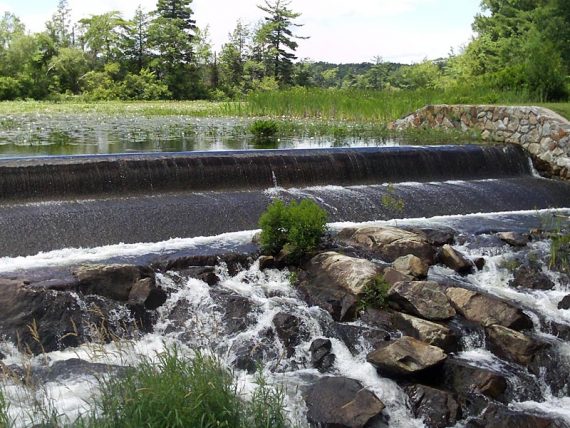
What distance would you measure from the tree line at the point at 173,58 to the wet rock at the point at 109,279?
24.1 meters

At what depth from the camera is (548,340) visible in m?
5.81

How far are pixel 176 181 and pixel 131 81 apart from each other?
1383 inches

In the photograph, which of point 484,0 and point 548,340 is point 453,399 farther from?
point 484,0

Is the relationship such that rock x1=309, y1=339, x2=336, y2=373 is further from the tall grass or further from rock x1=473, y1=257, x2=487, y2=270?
the tall grass

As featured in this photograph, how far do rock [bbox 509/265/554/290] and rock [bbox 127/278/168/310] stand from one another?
3978 millimetres

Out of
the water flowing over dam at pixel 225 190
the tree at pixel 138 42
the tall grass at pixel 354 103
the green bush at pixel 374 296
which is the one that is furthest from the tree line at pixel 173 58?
the green bush at pixel 374 296

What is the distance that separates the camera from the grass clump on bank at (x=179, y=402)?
330 centimetres

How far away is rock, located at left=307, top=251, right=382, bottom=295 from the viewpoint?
6340mm

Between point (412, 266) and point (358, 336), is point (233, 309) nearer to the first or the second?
point (358, 336)

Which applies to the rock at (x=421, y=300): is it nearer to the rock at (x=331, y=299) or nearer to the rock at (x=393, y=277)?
the rock at (x=393, y=277)

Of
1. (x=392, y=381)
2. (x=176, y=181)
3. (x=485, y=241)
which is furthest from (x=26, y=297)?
(x=485, y=241)

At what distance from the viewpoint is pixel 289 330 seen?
5719 millimetres

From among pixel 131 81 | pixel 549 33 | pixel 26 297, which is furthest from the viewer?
pixel 131 81

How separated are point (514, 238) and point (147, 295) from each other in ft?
16.2
